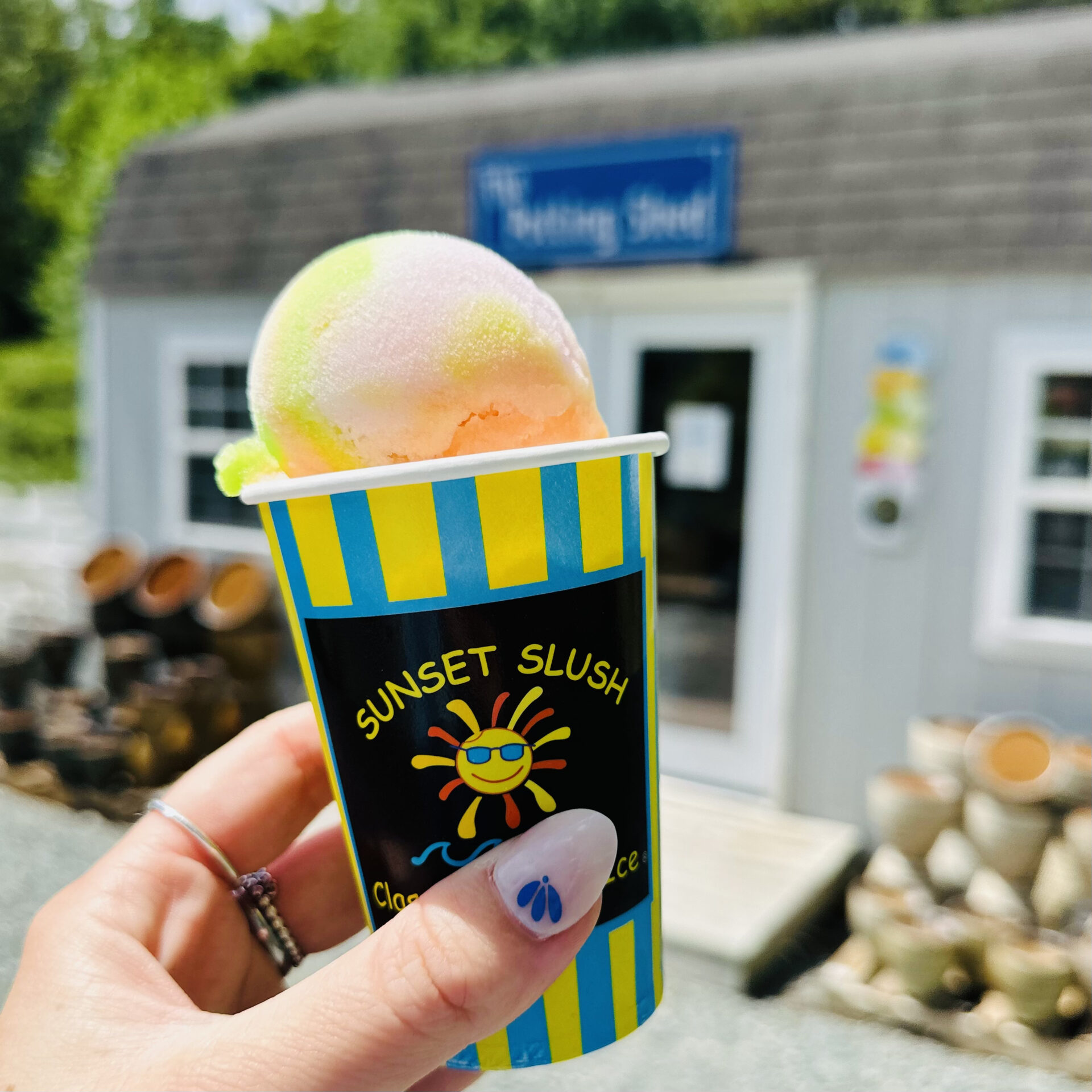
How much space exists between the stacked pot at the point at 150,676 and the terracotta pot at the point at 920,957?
13.3 feet

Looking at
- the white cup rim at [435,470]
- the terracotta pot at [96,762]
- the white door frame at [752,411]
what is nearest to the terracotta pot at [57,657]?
the terracotta pot at [96,762]

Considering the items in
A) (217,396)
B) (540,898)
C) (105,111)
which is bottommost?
(540,898)

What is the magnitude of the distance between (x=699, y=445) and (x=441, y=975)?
4739 mm

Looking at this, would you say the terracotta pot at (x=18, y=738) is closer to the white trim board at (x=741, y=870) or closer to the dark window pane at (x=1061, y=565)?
the white trim board at (x=741, y=870)

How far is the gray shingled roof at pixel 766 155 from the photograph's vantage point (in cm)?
448

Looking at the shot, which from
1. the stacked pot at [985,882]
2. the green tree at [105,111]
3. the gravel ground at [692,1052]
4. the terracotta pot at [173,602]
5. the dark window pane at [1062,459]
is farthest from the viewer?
the green tree at [105,111]

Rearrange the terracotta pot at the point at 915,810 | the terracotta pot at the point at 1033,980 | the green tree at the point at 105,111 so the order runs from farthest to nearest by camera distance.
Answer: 1. the green tree at the point at 105,111
2. the terracotta pot at the point at 915,810
3. the terracotta pot at the point at 1033,980

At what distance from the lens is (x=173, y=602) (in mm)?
6449

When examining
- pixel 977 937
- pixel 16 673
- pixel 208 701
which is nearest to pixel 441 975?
pixel 977 937

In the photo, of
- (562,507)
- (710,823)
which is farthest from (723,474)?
(562,507)

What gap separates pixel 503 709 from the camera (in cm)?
109

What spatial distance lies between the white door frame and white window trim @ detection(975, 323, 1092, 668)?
89 cm

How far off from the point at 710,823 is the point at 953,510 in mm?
1976

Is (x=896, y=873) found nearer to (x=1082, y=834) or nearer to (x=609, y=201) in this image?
(x=1082, y=834)
